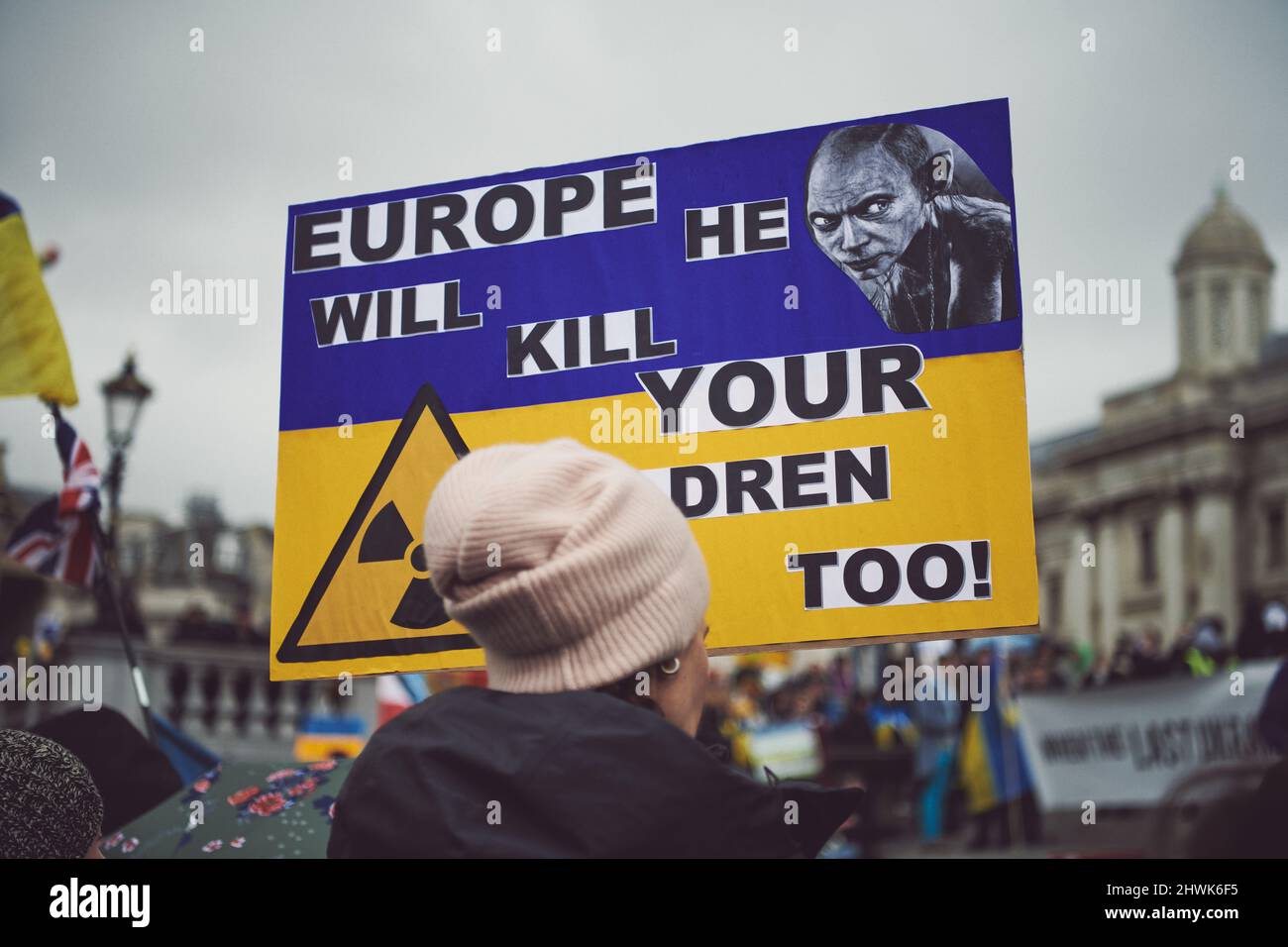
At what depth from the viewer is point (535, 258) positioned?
344 cm

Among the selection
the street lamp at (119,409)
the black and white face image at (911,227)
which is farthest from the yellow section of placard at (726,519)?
the street lamp at (119,409)

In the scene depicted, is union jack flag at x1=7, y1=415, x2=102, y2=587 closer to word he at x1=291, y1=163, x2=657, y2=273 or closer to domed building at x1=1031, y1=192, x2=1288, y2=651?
word he at x1=291, y1=163, x2=657, y2=273

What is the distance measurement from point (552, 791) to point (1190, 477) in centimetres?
7613

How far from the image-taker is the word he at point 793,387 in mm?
3102

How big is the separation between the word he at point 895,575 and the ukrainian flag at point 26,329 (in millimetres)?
2577

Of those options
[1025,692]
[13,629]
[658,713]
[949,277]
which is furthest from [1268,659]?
[13,629]

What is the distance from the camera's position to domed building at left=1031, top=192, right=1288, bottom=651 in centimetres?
6962

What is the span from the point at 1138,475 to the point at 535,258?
3068 inches

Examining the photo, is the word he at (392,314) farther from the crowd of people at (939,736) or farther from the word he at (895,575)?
the crowd of people at (939,736)
